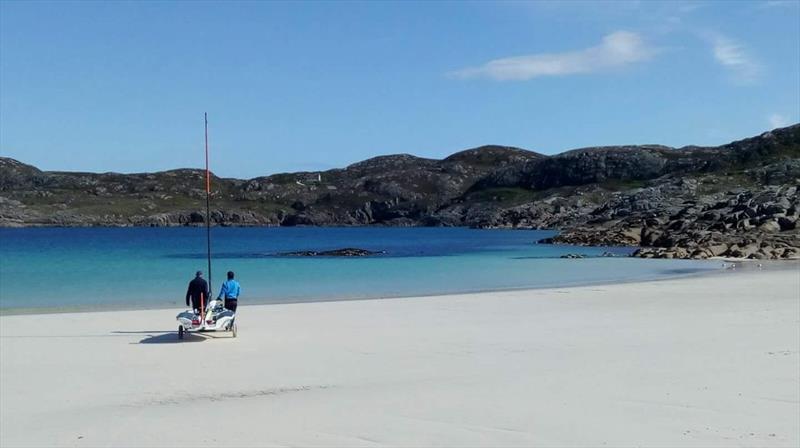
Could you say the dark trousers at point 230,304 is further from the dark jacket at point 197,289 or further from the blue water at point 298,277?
the blue water at point 298,277

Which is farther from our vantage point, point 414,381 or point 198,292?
point 198,292

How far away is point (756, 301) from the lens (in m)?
24.0

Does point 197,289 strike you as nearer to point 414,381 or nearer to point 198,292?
point 198,292

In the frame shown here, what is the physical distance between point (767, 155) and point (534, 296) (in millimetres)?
165173

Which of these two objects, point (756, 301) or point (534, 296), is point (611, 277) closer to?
point (534, 296)

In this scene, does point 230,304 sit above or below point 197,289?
below

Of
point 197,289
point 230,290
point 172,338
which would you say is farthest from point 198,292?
point 172,338

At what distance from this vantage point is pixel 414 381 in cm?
1238

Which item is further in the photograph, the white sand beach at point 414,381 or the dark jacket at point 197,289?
the dark jacket at point 197,289

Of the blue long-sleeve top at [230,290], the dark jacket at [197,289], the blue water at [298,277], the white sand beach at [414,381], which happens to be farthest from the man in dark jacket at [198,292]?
the blue water at [298,277]

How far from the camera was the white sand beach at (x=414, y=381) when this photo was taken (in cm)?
934

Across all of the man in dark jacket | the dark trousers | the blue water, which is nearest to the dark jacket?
the man in dark jacket

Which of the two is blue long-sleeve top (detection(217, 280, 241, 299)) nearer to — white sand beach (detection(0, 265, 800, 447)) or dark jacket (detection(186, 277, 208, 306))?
dark jacket (detection(186, 277, 208, 306))

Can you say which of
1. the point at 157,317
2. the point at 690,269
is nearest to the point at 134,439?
the point at 157,317
